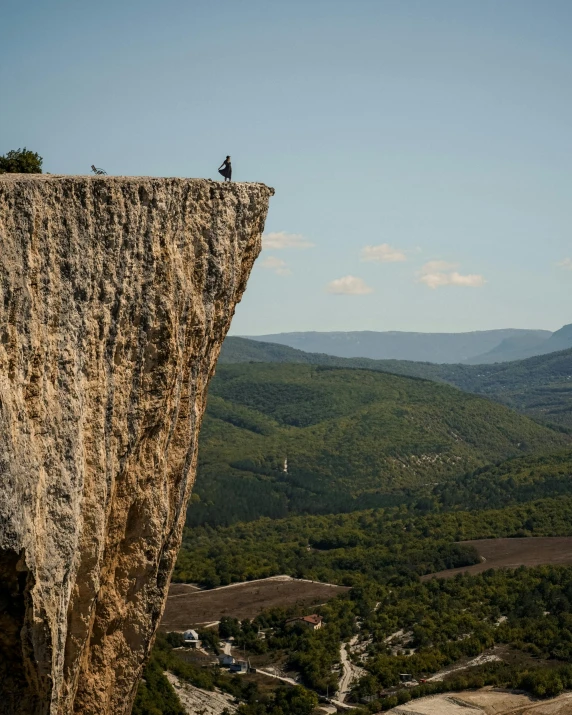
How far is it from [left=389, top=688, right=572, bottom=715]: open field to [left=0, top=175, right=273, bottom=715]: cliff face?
91.8 ft

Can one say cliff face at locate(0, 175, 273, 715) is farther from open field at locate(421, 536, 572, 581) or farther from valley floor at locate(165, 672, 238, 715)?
open field at locate(421, 536, 572, 581)

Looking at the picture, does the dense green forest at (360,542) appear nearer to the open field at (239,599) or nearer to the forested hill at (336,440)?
the open field at (239,599)

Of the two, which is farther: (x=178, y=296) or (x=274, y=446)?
(x=274, y=446)

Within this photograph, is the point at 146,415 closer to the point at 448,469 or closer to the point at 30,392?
the point at 30,392

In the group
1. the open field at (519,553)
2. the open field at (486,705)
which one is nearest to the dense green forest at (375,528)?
the open field at (486,705)

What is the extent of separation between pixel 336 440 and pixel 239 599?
2727 inches

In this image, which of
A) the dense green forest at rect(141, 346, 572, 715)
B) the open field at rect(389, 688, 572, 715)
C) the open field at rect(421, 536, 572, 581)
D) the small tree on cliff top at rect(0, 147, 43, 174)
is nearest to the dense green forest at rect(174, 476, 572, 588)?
the dense green forest at rect(141, 346, 572, 715)

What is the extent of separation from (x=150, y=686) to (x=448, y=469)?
9242 cm

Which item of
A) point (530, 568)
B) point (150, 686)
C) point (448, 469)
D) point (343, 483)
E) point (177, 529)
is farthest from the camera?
point (448, 469)

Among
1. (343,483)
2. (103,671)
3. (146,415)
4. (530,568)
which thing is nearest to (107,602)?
(103,671)

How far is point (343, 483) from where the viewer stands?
115 metres

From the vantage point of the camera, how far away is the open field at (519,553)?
204ft

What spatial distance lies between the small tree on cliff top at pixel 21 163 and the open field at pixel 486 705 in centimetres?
2714

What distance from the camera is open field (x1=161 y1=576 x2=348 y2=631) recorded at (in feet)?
190
